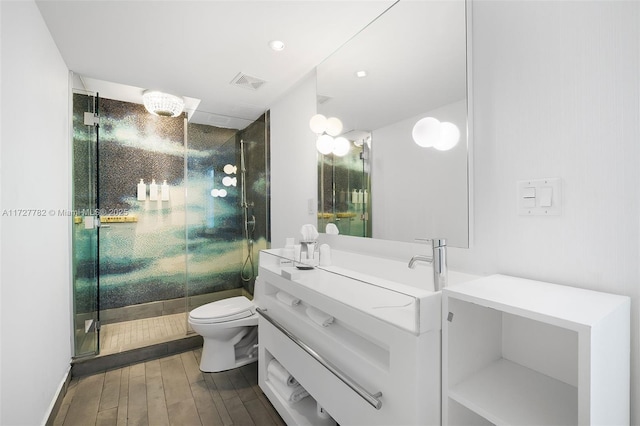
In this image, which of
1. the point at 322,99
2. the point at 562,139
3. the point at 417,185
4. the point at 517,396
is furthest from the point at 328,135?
the point at 517,396

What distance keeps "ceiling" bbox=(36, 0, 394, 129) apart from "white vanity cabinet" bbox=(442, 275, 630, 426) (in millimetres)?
1489

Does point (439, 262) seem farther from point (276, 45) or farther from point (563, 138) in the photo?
point (276, 45)

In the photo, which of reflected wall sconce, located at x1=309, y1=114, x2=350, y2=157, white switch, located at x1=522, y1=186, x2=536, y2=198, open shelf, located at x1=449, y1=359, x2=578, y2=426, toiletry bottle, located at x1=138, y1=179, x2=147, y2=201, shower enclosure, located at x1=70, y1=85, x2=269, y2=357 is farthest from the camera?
toiletry bottle, located at x1=138, y1=179, x2=147, y2=201

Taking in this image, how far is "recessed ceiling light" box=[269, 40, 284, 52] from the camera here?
1.85 meters

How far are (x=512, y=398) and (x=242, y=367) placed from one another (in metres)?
1.97

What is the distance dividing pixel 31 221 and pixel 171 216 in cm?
166

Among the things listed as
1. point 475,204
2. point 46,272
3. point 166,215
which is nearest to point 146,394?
point 46,272

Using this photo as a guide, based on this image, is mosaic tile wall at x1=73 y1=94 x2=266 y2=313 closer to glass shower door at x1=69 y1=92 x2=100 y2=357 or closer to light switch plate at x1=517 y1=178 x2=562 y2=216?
glass shower door at x1=69 y1=92 x2=100 y2=357

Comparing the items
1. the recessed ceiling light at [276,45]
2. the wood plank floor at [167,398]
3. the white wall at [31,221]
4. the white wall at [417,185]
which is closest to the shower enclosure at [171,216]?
the wood plank floor at [167,398]

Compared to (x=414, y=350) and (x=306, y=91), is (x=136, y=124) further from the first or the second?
(x=414, y=350)

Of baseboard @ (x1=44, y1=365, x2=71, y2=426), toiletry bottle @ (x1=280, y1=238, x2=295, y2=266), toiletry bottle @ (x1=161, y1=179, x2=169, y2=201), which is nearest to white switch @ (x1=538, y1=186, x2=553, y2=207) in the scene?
toiletry bottle @ (x1=280, y1=238, x2=295, y2=266)

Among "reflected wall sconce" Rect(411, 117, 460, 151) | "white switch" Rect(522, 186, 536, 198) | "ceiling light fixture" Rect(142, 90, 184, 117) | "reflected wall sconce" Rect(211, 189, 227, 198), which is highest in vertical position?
"ceiling light fixture" Rect(142, 90, 184, 117)

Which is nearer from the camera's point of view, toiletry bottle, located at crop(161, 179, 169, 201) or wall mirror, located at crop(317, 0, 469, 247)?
wall mirror, located at crop(317, 0, 469, 247)

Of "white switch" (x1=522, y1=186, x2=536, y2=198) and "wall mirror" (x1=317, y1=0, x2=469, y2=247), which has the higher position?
"wall mirror" (x1=317, y1=0, x2=469, y2=247)
